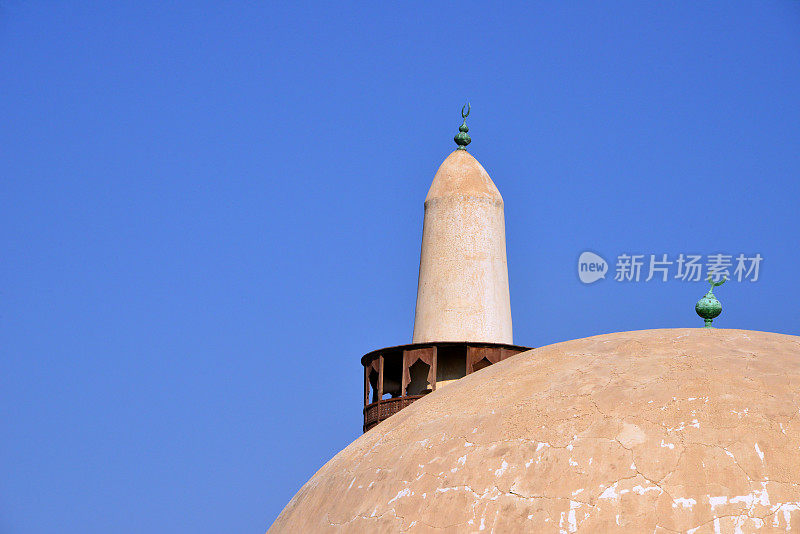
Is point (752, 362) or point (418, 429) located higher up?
point (752, 362)

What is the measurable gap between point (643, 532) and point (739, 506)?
0.40 meters

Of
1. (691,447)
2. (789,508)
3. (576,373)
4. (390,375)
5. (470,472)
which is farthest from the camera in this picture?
(390,375)

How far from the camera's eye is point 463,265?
47.7ft

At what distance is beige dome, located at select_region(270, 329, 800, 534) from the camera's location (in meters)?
4.54

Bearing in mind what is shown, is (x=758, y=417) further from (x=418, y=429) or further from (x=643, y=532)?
(x=418, y=429)

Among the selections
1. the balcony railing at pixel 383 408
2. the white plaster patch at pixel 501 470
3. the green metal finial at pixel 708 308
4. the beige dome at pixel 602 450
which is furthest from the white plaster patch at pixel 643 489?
the balcony railing at pixel 383 408

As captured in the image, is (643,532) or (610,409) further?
(610,409)

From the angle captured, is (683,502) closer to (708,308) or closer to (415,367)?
(708,308)

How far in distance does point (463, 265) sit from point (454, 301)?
0.50 meters

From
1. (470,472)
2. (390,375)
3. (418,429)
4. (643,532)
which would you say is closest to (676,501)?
(643,532)

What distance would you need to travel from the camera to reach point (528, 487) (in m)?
4.84

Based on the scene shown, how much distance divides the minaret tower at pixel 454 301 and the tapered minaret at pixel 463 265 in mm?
13

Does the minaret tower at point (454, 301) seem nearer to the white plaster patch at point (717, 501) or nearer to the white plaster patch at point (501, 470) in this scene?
the white plaster patch at point (501, 470)

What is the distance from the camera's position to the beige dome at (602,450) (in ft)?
14.9
